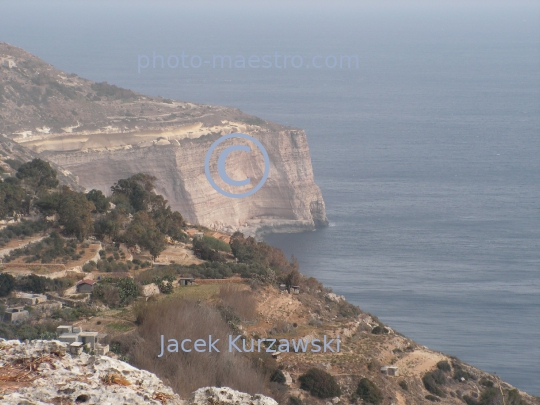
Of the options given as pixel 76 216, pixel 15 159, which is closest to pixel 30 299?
pixel 76 216

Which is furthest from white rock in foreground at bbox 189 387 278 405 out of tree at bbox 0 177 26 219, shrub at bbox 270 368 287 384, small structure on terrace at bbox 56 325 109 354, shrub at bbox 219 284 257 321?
tree at bbox 0 177 26 219

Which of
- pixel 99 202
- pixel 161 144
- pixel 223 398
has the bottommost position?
pixel 223 398

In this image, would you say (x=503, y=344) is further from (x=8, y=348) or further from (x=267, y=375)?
(x=8, y=348)

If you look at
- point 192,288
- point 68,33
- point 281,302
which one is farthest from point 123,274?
point 68,33

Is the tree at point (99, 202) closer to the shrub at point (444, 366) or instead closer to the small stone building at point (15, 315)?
the small stone building at point (15, 315)

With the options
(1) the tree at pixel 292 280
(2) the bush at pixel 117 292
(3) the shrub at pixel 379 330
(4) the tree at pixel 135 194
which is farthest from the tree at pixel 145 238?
(3) the shrub at pixel 379 330

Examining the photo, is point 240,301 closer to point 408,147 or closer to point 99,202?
point 99,202
